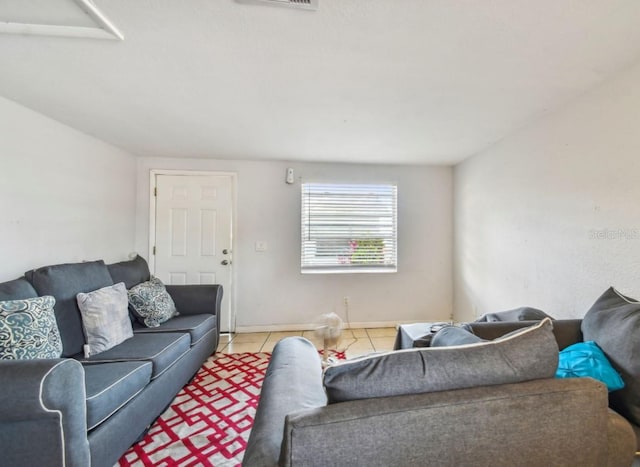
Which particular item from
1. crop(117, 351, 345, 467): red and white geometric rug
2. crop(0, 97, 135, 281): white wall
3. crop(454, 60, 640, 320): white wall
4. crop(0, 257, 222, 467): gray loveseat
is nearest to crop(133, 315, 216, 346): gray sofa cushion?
crop(0, 257, 222, 467): gray loveseat

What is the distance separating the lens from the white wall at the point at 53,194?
1893 mm

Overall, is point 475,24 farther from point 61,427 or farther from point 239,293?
point 239,293

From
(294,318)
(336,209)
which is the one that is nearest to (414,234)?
(336,209)

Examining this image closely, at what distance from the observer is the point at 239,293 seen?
3389 millimetres

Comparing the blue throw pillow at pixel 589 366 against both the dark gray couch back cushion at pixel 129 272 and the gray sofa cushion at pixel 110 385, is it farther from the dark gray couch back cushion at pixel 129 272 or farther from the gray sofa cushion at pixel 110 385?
the dark gray couch back cushion at pixel 129 272

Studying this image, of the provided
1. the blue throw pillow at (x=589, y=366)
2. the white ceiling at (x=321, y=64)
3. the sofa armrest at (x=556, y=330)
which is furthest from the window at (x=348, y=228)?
the blue throw pillow at (x=589, y=366)

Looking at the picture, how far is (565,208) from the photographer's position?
77.1 inches

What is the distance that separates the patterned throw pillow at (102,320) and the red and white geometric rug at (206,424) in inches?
24.7

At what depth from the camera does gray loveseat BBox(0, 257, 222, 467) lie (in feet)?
3.49

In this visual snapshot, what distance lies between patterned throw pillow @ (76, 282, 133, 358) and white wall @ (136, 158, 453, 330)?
146 cm

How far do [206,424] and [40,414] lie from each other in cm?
93

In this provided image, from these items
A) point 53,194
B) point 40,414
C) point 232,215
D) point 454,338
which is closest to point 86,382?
point 40,414

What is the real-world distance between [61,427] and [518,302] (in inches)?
125

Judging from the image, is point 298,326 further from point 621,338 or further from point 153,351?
point 621,338
